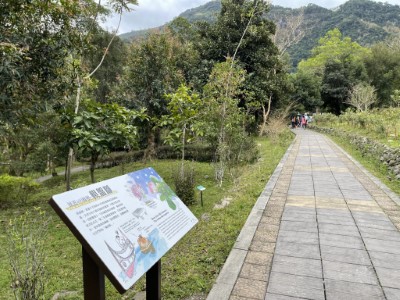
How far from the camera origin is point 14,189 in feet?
24.8

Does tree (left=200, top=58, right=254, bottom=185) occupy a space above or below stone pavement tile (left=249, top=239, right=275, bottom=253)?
above

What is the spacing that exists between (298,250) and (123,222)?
2161 millimetres

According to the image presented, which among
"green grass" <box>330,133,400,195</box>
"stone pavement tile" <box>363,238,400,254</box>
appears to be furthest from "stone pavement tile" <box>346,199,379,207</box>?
"stone pavement tile" <box>363,238,400,254</box>

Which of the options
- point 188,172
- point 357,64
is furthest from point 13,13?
point 357,64

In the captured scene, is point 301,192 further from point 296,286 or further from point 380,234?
point 296,286

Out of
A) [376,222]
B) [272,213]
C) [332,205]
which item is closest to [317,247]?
[272,213]

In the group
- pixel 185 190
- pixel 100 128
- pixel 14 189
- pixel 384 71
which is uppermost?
pixel 384 71

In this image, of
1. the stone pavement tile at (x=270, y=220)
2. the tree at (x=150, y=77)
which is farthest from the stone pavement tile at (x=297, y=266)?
the tree at (x=150, y=77)

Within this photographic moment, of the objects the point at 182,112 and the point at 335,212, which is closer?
the point at 335,212

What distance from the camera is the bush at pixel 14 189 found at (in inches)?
279

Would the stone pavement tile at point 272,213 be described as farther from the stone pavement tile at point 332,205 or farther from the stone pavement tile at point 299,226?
the stone pavement tile at point 332,205

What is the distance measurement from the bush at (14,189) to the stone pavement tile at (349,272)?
6.88 metres

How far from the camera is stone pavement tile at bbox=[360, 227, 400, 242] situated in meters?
3.57

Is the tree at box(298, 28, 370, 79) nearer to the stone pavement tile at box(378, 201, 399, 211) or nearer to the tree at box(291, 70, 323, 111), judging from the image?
the tree at box(291, 70, 323, 111)
